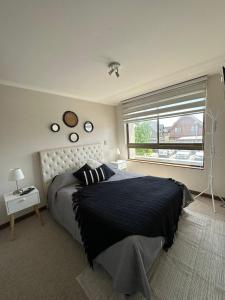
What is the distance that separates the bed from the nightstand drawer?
28cm

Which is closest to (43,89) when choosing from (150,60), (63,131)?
(63,131)

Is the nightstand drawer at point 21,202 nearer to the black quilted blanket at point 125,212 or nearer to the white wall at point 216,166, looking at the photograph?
the black quilted blanket at point 125,212

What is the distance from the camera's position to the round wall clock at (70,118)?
3056mm

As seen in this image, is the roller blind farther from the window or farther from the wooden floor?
the wooden floor

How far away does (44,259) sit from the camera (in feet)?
5.59

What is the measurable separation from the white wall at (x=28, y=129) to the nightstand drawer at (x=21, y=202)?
411 millimetres

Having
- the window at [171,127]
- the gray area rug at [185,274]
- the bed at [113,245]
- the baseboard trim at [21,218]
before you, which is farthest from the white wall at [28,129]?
the gray area rug at [185,274]

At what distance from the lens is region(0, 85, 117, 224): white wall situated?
2324 mm

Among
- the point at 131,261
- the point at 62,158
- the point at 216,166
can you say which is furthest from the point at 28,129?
the point at 216,166

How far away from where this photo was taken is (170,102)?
3.06 m

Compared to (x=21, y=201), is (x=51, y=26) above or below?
above

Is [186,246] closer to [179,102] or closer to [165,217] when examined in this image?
[165,217]

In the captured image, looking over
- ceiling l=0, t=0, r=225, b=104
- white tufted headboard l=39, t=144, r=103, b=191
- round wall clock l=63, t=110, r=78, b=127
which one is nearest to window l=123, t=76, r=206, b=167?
ceiling l=0, t=0, r=225, b=104

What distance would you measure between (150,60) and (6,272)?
3163mm
